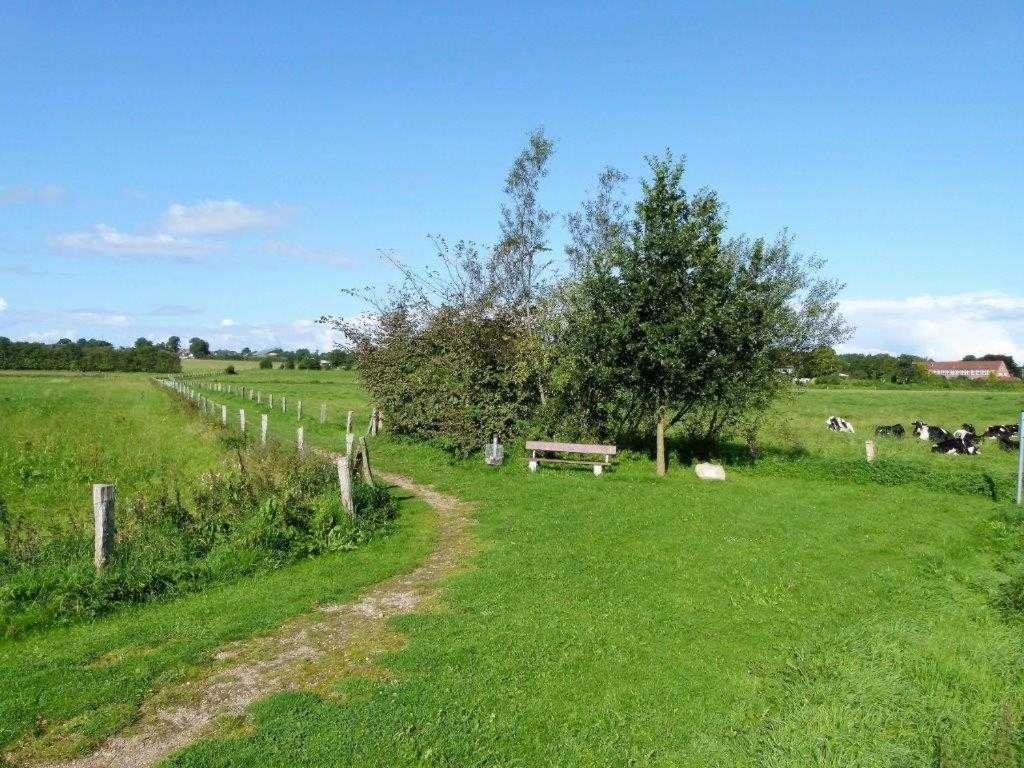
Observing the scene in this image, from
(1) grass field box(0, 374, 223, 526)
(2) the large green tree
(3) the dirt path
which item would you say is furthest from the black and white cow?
(1) grass field box(0, 374, 223, 526)

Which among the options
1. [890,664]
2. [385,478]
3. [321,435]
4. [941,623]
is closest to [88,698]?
[890,664]

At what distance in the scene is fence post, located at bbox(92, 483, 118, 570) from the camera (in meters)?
9.42

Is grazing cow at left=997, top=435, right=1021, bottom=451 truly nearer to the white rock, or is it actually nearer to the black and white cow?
the black and white cow

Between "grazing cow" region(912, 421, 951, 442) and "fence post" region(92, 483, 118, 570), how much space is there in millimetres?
28072

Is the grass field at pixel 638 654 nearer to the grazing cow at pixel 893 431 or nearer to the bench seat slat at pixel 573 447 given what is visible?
the bench seat slat at pixel 573 447

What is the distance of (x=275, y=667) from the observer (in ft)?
24.0

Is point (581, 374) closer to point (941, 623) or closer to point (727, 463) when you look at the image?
point (727, 463)

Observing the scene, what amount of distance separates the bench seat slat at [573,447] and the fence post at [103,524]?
1228cm

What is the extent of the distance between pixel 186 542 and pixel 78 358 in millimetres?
124985

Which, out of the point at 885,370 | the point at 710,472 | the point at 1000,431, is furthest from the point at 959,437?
the point at 885,370

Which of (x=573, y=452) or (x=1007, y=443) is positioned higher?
(x=573, y=452)

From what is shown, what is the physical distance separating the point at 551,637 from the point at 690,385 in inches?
482

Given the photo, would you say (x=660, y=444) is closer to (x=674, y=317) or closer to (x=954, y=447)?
(x=674, y=317)

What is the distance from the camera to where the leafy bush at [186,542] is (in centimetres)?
876
